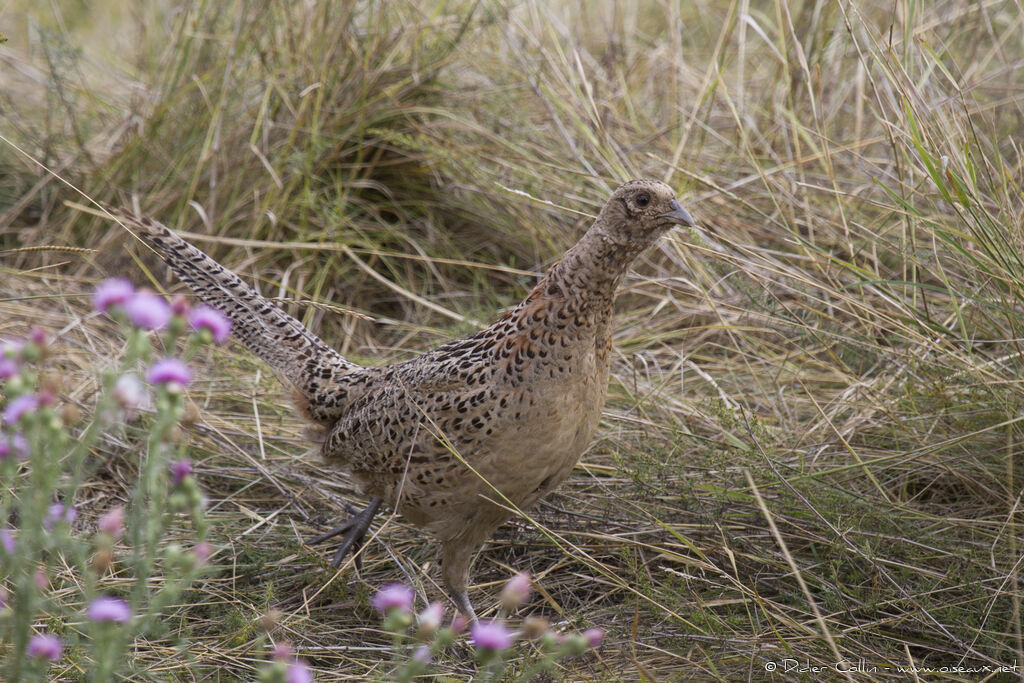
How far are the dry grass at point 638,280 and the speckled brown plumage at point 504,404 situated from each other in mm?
308

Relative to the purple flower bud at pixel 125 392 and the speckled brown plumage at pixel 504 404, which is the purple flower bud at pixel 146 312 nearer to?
the purple flower bud at pixel 125 392

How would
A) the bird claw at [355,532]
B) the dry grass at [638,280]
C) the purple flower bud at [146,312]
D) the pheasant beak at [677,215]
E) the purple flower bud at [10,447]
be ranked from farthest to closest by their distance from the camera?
the bird claw at [355,532] < the dry grass at [638,280] < the pheasant beak at [677,215] < the purple flower bud at [10,447] < the purple flower bud at [146,312]

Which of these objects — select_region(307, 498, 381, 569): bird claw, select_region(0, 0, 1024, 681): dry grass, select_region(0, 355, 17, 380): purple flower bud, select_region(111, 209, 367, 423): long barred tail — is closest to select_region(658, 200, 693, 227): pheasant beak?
select_region(0, 0, 1024, 681): dry grass

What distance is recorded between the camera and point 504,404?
2.86m

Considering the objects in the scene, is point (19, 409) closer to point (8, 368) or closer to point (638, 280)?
point (8, 368)

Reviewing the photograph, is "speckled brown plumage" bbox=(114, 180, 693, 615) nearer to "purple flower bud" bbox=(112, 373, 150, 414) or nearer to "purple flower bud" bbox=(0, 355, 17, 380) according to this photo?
"purple flower bud" bbox=(112, 373, 150, 414)

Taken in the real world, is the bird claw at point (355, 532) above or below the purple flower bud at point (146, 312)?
below

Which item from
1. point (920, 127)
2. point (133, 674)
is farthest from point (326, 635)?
point (920, 127)

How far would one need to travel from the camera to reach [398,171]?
5227 millimetres

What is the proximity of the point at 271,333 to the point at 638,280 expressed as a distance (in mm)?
1906

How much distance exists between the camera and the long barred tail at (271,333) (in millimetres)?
3555

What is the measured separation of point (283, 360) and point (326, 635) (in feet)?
3.58

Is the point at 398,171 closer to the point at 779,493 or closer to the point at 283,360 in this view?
the point at 283,360

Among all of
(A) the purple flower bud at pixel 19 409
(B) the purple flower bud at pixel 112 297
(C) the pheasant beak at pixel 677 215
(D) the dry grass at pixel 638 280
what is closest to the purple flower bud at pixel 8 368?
(A) the purple flower bud at pixel 19 409
